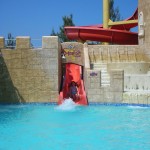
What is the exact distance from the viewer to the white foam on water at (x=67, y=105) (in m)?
11.2

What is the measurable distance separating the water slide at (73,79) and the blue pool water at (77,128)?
985 mm

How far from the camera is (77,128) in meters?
7.64

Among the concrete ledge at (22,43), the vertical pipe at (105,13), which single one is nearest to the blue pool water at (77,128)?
the concrete ledge at (22,43)

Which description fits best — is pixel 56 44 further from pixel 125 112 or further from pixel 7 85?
pixel 125 112

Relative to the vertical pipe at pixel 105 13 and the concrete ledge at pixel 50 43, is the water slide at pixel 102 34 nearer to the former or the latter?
the vertical pipe at pixel 105 13

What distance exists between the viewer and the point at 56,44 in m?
12.7

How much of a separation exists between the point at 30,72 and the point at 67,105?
230cm

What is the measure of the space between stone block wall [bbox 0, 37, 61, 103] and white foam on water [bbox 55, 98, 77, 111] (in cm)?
78

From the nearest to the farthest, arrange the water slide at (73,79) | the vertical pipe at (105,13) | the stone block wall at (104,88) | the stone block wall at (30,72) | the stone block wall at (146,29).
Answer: the stone block wall at (104,88) → the water slide at (73,79) → the stone block wall at (30,72) → the stone block wall at (146,29) → the vertical pipe at (105,13)

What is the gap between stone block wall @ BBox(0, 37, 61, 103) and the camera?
12602mm

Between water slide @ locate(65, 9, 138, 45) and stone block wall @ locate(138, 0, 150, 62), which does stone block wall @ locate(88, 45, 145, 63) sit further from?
water slide @ locate(65, 9, 138, 45)

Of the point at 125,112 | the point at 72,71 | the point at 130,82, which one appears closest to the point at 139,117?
the point at 125,112

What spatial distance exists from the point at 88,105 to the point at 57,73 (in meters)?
2.04

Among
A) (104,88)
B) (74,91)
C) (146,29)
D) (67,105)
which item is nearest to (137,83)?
(104,88)
